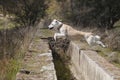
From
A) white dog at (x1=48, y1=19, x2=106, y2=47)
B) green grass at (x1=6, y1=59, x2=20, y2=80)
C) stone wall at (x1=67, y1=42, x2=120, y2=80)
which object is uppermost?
white dog at (x1=48, y1=19, x2=106, y2=47)

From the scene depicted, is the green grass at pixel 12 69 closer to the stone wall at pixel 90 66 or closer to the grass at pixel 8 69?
the grass at pixel 8 69

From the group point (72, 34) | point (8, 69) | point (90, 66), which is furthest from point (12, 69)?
point (72, 34)

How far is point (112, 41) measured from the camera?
527 inches

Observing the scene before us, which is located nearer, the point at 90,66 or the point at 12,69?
the point at 12,69

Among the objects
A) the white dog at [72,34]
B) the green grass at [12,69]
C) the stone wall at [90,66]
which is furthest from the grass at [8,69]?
the white dog at [72,34]

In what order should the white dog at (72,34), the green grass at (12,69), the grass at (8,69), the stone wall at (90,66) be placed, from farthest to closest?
the white dog at (72,34)
the stone wall at (90,66)
the green grass at (12,69)
the grass at (8,69)

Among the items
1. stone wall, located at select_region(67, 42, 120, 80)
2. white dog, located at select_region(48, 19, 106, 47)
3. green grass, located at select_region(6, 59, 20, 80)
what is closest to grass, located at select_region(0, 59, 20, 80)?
green grass, located at select_region(6, 59, 20, 80)

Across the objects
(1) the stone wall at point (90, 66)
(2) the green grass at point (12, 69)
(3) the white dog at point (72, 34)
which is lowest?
(1) the stone wall at point (90, 66)

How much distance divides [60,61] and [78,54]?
167 cm

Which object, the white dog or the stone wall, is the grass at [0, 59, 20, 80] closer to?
the stone wall

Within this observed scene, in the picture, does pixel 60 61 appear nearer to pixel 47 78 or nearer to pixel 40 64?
pixel 40 64

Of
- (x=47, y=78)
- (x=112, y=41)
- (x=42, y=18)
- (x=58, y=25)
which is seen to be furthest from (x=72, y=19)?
(x=47, y=78)

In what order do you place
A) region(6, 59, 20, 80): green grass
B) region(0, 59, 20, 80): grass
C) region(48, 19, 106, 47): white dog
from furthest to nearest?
region(48, 19, 106, 47): white dog, region(6, 59, 20, 80): green grass, region(0, 59, 20, 80): grass

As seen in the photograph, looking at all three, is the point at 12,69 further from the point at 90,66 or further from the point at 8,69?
the point at 90,66
